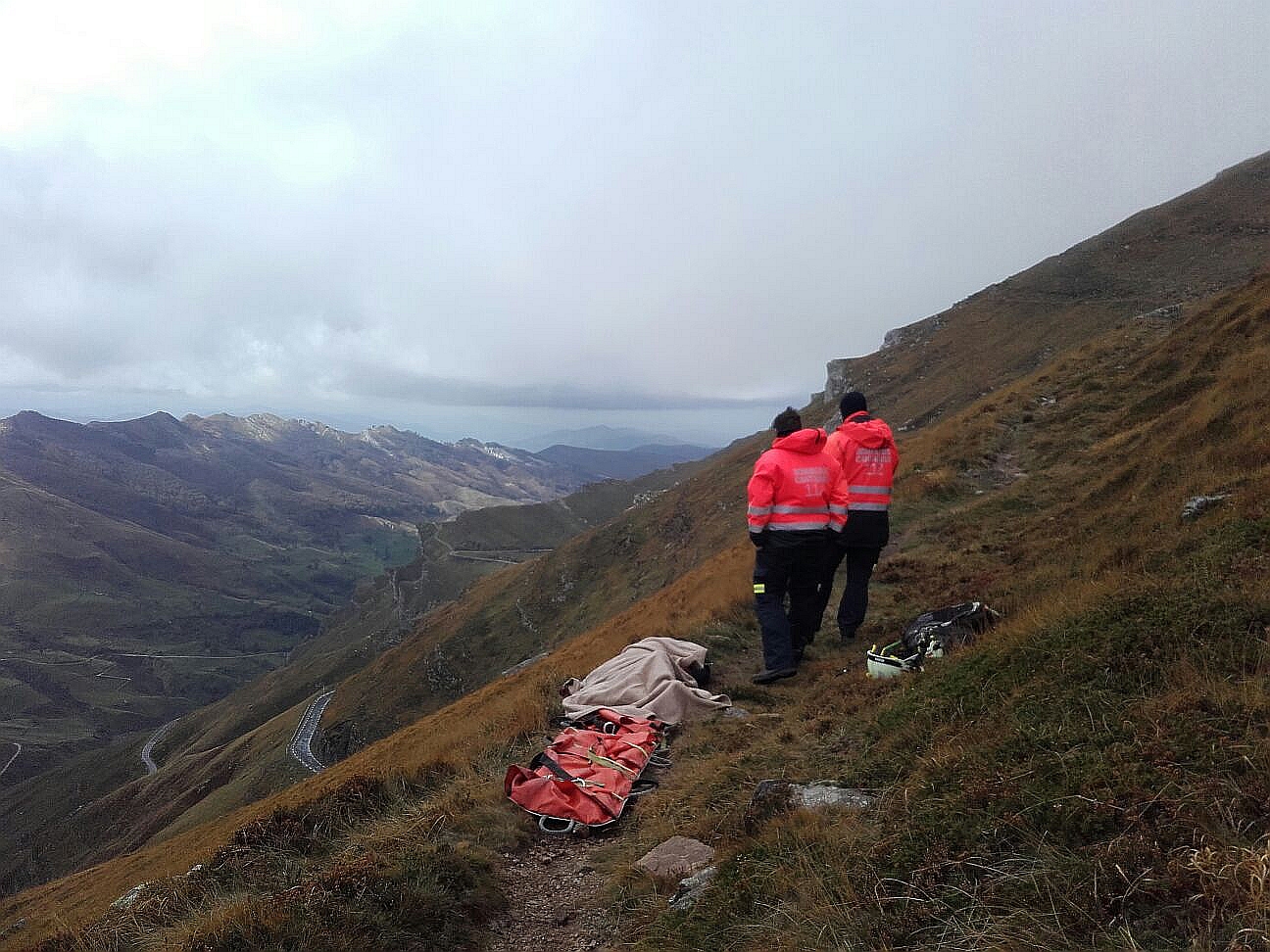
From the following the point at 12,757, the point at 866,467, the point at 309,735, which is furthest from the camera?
the point at 12,757

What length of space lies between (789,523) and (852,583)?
1853mm

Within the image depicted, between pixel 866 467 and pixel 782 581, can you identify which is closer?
pixel 782 581

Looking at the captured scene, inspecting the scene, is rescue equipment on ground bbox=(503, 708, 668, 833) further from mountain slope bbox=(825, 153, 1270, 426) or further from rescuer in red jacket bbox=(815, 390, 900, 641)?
mountain slope bbox=(825, 153, 1270, 426)

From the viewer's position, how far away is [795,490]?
865 centimetres

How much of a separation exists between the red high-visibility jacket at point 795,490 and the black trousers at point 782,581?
0.21 meters

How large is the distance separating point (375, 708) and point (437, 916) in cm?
9607

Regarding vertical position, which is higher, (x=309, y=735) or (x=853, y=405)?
(x=853, y=405)

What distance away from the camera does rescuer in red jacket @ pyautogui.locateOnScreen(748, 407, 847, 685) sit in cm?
863

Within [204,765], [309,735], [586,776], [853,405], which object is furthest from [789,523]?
[204,765]

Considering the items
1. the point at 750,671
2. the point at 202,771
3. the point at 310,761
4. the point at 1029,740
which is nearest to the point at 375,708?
the point at 310,761

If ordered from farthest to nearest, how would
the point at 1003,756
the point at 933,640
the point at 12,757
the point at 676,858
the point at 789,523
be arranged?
the point at 12,757, the point at 789,523, the point at 933,640, the point at 676,858, the point at 1003,756

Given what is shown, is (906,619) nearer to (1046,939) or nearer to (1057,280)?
(1046,939)

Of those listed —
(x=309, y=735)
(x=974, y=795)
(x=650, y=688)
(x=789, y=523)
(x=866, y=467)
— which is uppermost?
(x=866, y=467)

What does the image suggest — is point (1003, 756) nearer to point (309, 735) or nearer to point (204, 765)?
point (309, 735)
